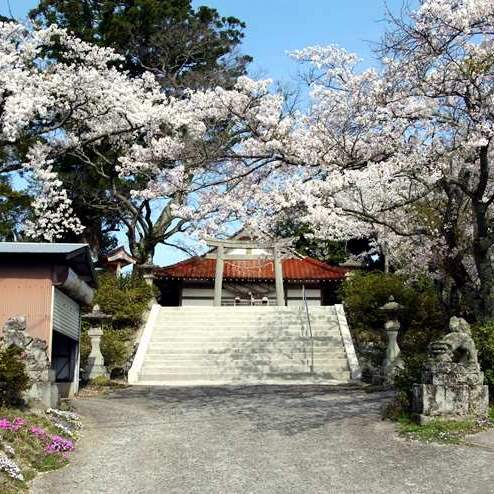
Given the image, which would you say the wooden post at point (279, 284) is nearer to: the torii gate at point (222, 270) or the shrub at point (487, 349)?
the torii gate at point (222, 270)

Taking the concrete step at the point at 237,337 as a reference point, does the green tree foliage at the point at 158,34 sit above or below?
above

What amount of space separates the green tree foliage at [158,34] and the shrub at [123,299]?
8.51 meters

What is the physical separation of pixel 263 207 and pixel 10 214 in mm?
12336

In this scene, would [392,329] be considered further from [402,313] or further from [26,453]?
[26,453]

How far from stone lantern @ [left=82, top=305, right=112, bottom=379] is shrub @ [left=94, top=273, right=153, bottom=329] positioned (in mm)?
4866

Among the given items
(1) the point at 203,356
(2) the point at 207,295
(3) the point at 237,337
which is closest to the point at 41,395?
(1) the point at 203,356

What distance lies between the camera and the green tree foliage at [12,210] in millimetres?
20500

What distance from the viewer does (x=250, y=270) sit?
31312mm

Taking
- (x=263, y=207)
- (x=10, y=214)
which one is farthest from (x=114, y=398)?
(x=10, y=214)

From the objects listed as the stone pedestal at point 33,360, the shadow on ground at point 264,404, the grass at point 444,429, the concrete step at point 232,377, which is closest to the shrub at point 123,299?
the concrete step at point 232,377

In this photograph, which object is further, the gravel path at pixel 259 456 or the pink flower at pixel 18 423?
the pink flower at pixel 18 423

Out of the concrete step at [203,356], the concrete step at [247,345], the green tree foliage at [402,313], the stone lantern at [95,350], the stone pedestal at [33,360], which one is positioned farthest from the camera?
the green tree foliage at [402,313]

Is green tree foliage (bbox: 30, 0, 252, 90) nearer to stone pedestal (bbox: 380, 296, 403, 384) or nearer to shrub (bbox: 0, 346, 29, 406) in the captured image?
stone pedestal (bbox: 380, 296, 403, 384)

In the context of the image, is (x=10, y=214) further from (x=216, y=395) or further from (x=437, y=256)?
(x=437, y=256)
